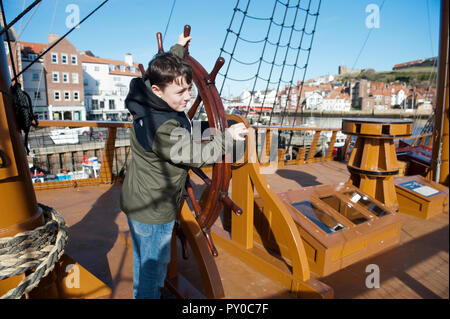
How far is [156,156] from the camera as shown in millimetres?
1195

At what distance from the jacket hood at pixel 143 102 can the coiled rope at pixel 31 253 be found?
24.0 inches

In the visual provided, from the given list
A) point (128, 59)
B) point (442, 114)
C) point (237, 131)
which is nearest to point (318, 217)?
point (237, 131)

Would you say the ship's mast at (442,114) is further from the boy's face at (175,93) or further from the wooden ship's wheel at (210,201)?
the boy's face at (175,93)

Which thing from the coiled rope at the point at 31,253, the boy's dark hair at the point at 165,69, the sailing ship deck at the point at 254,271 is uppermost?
the boy's dark hair at the point at 165,69

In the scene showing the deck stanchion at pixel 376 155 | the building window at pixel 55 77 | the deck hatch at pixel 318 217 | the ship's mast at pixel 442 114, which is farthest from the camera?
the building window at pixel 55 77

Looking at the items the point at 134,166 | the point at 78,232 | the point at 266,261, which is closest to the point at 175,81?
the point at 134,166

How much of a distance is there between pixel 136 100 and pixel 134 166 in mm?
307

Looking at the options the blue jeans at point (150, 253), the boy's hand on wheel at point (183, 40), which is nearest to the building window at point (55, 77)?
the boy's hand on wheel at point (183, 40)

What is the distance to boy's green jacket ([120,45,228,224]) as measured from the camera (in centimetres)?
109

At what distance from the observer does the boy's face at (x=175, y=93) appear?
1162 millimetres

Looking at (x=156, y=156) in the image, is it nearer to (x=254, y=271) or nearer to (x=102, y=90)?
(x=254, y=271)

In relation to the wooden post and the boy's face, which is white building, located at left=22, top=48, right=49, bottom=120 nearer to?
the wooden post

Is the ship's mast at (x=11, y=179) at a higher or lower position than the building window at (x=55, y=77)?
lower

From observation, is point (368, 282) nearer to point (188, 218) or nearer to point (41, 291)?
point (188, 218)
